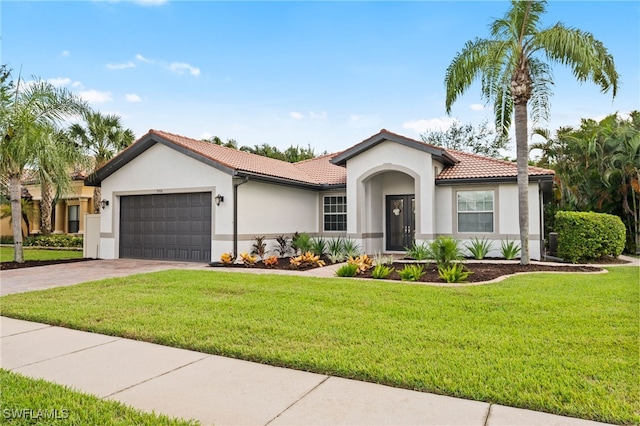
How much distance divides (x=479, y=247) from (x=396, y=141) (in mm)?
4838

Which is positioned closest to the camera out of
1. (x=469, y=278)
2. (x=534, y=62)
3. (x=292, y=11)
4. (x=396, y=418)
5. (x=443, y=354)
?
(x=396, y=418)

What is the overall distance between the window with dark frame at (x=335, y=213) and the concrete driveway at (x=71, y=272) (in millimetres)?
6157

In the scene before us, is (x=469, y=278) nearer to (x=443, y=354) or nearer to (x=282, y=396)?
(x=443, y=354)

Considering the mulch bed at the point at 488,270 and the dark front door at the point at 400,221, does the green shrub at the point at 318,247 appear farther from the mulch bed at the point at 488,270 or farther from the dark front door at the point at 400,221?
the mulch bed at the point at 488,270

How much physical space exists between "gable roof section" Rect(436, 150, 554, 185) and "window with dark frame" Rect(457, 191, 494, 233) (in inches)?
25.8

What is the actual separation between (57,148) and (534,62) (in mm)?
15610

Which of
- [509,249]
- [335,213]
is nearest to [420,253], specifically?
[509,249]

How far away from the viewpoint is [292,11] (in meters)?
14.1

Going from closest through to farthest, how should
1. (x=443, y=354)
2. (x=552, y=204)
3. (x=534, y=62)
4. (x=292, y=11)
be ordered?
1. (x=443, y=354)
2. (x=534, y=62)
3. (x=292, y=11)
4. (x=552, y=204)

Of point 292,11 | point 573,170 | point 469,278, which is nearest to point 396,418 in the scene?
point 469,278

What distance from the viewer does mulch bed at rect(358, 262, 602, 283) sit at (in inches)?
411

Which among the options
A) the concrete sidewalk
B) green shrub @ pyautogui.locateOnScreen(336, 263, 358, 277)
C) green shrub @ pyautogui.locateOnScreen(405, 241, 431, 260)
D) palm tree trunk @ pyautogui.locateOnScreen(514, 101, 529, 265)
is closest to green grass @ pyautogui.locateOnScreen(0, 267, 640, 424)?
the concrete sidewalk

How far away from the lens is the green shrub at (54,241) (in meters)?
24.1

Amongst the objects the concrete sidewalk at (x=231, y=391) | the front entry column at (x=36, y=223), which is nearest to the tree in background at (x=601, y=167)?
the concrete sidewalk at (x=231, y=391)
